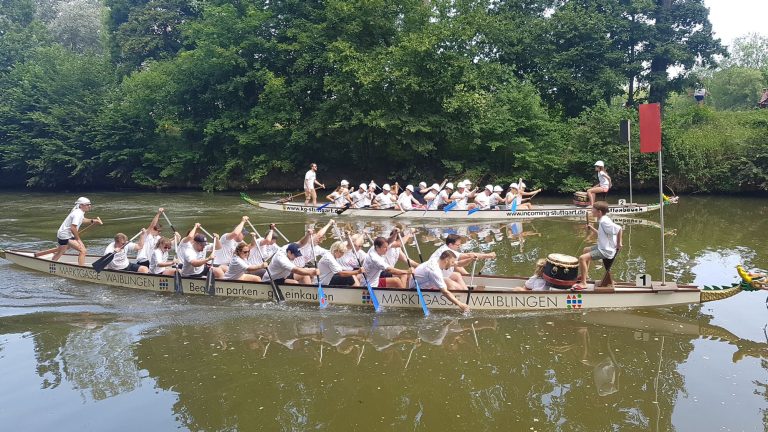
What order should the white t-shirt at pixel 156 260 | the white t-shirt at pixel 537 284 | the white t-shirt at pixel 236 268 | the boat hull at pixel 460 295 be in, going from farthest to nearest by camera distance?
the white t-shirt at pixel 156 260 < the white t-shirt at pixel 236 268 < the white t-shirt at pixel 537 284 < the boat hull at pixel 460 295

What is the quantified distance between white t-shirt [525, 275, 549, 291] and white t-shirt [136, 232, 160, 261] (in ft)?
26.0

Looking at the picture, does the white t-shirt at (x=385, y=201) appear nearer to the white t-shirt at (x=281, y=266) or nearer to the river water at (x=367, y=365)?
the river water at (x=367, y=365)

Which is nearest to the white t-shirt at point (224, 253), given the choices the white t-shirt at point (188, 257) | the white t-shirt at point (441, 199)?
the white t-shirt at point (188, 257)

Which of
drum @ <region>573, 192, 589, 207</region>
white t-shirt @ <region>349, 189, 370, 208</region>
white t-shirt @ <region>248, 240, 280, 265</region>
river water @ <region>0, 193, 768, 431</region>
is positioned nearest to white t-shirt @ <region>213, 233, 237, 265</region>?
white t-shirt @ <region>248, 240, 280, 265</region>

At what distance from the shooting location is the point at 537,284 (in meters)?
9.62

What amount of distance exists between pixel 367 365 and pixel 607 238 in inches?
180

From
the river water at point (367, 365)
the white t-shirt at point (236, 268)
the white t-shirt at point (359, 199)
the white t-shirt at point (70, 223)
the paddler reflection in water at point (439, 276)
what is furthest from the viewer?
the white t-shirt at point (359, 199)

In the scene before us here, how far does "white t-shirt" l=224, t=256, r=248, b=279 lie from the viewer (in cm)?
1080

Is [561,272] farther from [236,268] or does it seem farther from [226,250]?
[226,250]

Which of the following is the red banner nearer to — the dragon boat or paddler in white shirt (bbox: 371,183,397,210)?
the dragon boat

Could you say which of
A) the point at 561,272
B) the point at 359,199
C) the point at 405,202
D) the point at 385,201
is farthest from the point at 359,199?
the point at 561,272

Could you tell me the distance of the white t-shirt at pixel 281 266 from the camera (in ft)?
34.1

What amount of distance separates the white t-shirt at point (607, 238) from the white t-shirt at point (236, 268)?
21.5 feet

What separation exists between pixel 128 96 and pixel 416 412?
125 ft
